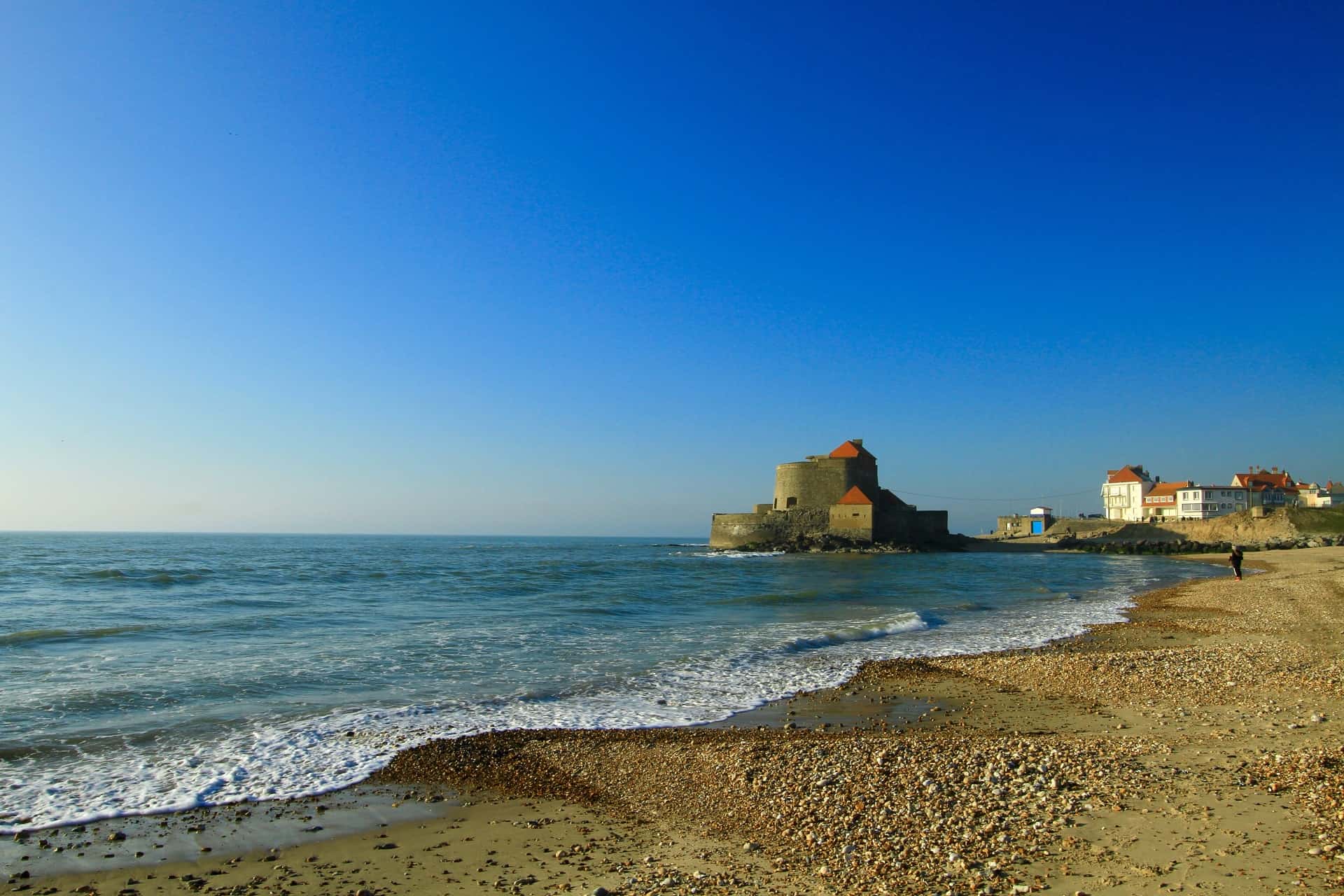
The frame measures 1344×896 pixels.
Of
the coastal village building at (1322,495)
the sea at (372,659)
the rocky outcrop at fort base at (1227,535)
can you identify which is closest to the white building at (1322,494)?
the coastal village building at (1322,495)

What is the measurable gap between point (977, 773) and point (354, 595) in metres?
→ 20.7

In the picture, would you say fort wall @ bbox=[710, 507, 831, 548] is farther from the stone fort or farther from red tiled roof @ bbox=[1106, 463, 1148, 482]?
red tiled roof @ bbox=[1106, 463, 1148, 482]

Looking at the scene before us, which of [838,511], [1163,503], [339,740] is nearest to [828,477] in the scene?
[838,511]

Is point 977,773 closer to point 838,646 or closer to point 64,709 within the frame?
point 838,646

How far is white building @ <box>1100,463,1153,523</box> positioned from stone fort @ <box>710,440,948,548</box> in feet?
119

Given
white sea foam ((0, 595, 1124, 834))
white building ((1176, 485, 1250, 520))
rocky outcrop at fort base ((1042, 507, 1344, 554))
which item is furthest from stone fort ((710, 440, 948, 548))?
white sea foam ((0, 595, 1124, 834))

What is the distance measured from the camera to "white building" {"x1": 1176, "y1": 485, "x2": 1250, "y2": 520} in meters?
72.2

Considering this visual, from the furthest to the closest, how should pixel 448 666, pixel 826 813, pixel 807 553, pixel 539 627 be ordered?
1. pixel 807 553
2. pixel 539 627
3. pixel 448 666
4. pixel 826 813

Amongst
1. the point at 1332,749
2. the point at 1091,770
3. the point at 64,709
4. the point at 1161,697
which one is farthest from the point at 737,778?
the point at 64,709

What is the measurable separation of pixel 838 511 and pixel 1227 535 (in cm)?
2874

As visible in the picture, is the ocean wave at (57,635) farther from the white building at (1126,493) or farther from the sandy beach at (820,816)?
the white building at (1126,493)

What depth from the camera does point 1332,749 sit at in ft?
18.4

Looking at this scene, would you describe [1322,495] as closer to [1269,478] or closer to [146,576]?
[1269,478]

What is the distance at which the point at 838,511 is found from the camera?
52.7m
